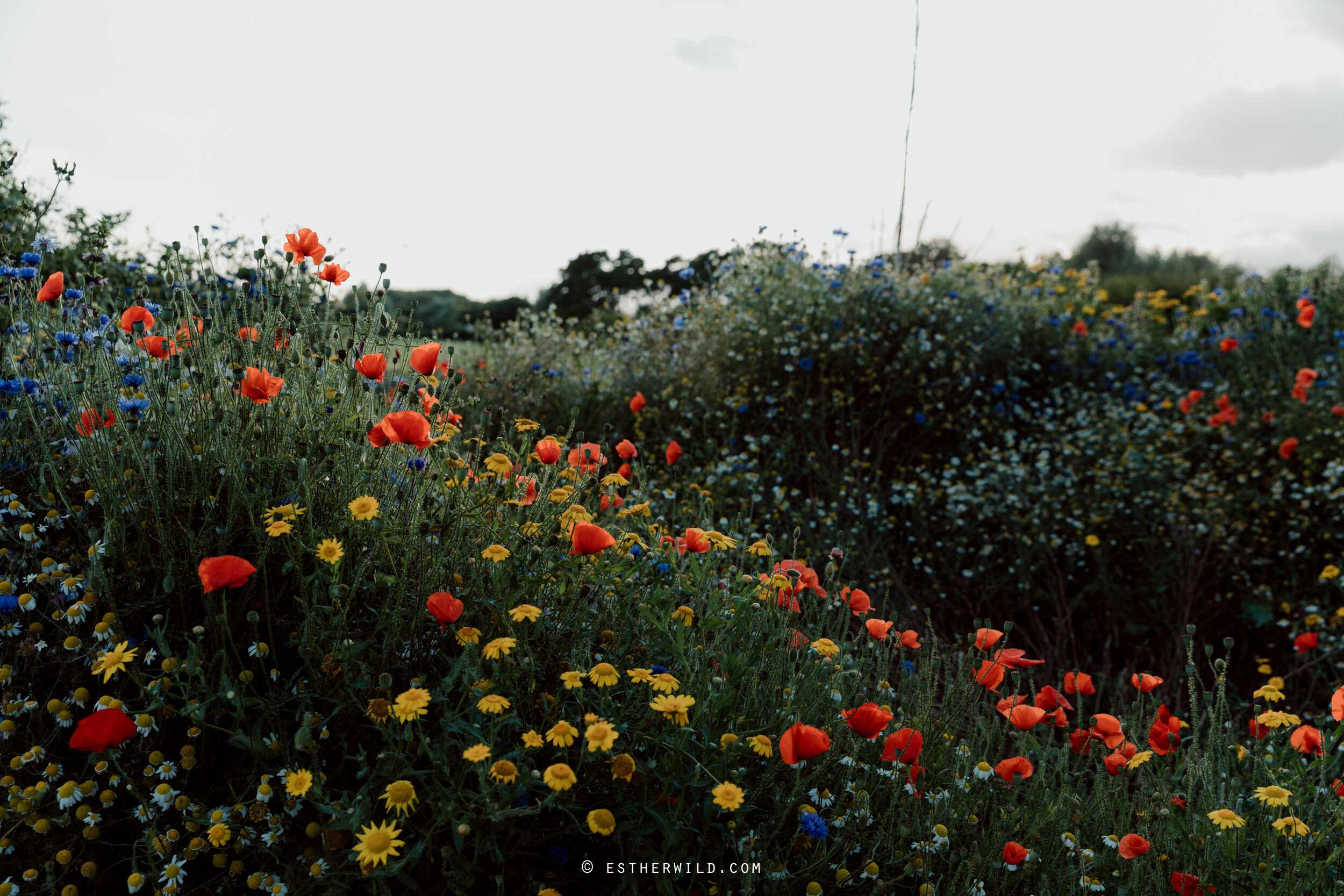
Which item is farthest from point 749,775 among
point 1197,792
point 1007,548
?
point 1007,548

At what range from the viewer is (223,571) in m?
1.49

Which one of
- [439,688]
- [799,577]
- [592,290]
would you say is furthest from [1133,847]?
[592,290]

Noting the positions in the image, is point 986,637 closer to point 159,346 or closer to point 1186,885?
point 1186,885

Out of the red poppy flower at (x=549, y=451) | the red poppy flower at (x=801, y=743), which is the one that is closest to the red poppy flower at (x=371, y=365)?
the red poppy flower at (x=549, y=451)

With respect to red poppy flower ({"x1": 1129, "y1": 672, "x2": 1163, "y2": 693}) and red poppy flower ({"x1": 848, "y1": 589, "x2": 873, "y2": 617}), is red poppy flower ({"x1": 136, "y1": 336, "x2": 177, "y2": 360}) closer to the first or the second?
red poppy flower ({"x1": 848, "y1": 589, "x2": 873, "y2": 617})

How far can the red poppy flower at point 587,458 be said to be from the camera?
89.5 inches

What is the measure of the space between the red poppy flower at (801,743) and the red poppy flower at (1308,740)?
154 centimetres

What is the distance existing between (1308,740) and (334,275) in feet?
9.58

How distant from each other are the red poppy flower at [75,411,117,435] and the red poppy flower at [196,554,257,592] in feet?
2.74

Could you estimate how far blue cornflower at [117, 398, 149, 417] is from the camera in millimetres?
2002

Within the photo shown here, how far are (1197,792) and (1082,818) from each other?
1.92ft

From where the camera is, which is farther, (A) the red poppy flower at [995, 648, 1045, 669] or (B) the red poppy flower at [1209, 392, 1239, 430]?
(B) the red poppy flower at [1209, 392, 1239, 430]

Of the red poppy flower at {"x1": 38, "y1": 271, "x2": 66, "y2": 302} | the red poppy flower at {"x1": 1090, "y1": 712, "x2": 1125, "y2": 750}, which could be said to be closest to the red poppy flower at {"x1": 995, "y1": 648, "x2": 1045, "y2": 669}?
the red poppy flower at {"x1": 1090, "y1": 712, "x2": 1125, "y2": 750}

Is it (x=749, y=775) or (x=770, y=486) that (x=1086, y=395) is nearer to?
(x=770, y=486)
